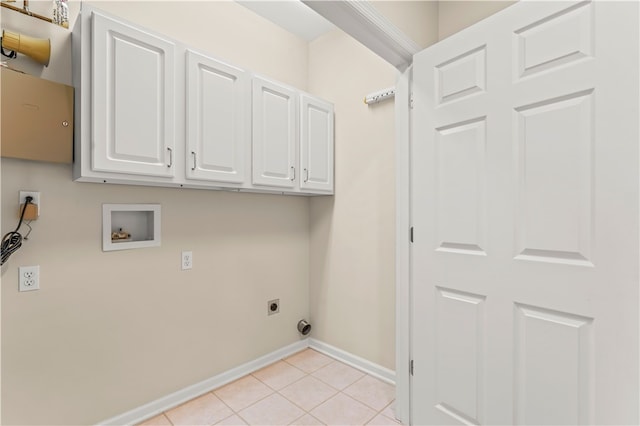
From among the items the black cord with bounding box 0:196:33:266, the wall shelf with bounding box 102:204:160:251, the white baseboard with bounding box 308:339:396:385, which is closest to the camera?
the black cord with bounding box 0:196:33:266

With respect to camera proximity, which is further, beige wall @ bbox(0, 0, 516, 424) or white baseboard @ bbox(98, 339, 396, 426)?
white baseboard @ bbox(98, 339, 396, 426)

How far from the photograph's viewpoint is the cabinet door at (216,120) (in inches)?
71.2

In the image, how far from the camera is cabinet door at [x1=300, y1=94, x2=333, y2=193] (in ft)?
8.02

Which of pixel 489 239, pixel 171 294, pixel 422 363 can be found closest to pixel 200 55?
pixel 171 294

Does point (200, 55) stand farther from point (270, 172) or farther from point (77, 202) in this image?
point (77, 202)

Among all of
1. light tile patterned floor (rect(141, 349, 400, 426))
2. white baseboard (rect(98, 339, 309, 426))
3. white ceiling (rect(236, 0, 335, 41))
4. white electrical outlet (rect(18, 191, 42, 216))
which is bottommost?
light tile patterned floor (rect(141, 349, 400, 426))

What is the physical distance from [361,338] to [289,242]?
1.02 meters

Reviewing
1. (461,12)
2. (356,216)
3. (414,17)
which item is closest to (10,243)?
(356,216)

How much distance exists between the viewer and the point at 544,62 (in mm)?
1236

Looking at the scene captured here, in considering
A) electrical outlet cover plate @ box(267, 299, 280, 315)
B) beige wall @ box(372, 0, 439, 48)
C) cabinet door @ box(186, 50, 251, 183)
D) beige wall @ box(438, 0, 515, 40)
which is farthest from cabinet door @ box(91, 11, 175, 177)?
beige wall @ box(438, 0, 515, 40)

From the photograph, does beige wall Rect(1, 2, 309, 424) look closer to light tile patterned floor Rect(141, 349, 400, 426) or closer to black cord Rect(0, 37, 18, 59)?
black cord Rect(0, 37, 18, 59)

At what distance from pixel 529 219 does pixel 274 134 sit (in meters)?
1.69

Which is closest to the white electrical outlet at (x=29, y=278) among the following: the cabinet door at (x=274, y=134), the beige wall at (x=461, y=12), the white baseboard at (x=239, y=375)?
the white baseboard at (x=239, y=375)

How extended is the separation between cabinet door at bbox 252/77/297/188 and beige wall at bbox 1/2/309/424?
14.2 inches
